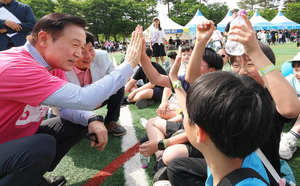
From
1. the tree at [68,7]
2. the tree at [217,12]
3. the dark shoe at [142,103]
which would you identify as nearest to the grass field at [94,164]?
the dark shoe at [142,103]

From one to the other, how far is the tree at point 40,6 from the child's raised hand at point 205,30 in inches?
1872

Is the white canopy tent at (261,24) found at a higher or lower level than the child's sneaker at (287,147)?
higher

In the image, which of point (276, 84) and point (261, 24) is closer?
point (276, 84)

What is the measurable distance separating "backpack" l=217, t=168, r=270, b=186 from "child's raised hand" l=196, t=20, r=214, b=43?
102cm

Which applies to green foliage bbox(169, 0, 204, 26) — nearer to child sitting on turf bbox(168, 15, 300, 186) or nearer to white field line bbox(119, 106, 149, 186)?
white field line bbox(119, 106, 149, 186)

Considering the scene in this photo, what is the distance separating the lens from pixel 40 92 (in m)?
1.41

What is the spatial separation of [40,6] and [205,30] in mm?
50327

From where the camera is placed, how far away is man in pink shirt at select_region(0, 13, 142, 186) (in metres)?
1.37

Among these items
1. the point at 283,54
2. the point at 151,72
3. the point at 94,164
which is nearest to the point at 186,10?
the point at 283,54

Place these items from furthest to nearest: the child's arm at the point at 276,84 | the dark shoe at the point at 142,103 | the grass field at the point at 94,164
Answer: the dark shoe at the point at 142,103 → the grass field at the point at 94,164 → the child's arm at the point at 276,84

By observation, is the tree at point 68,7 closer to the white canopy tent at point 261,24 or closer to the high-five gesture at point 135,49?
the white canopy tent at point 261,24

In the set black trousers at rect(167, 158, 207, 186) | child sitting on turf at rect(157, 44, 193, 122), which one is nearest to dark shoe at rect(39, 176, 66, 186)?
black trousers at rect(167, 158, 207, 186)

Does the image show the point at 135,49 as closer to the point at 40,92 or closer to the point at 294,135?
the point at 40,92

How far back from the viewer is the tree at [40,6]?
41031 millimetres
